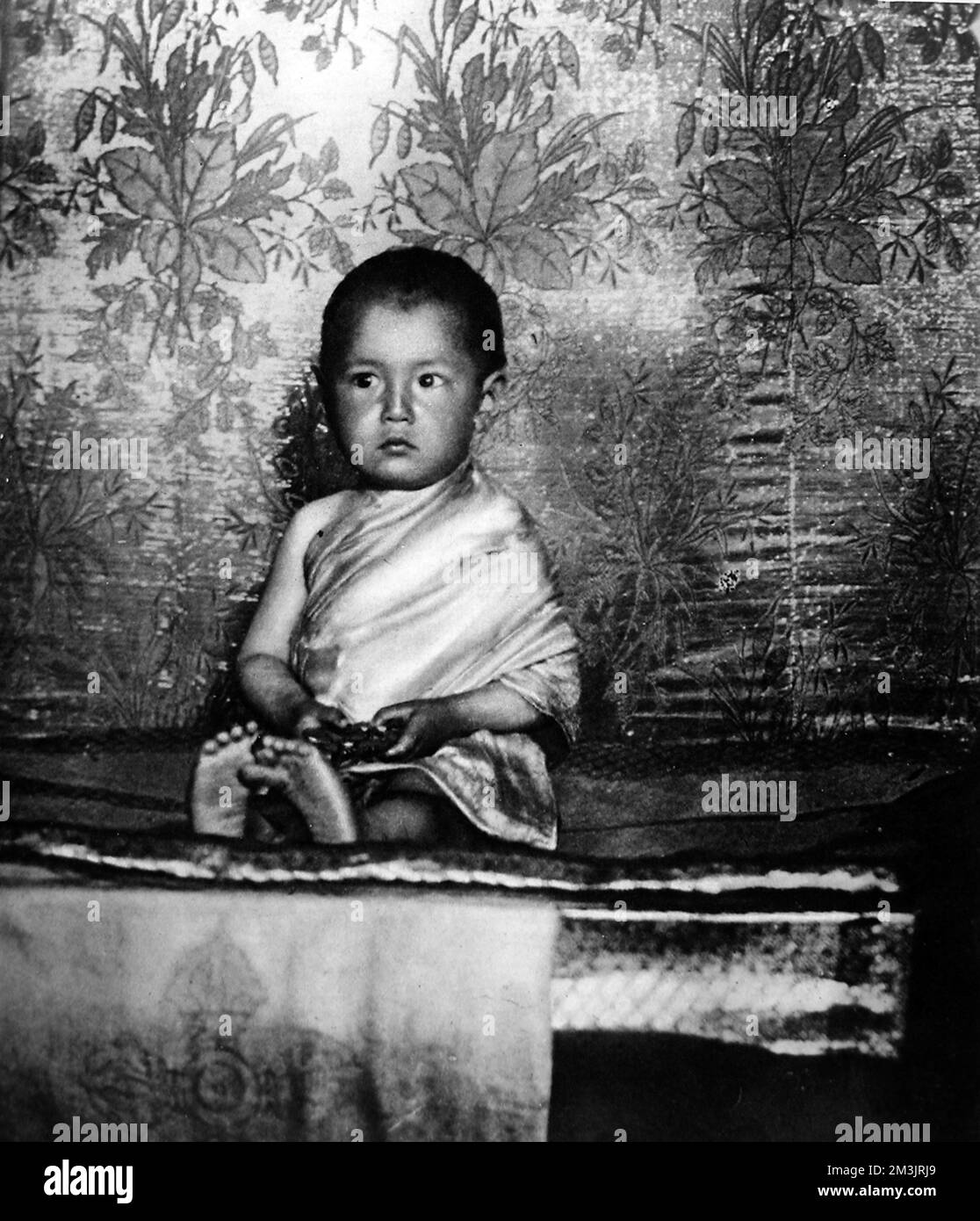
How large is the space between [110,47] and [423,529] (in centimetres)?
121

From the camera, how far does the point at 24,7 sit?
10.5 ft

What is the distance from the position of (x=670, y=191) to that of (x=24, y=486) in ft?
4.85

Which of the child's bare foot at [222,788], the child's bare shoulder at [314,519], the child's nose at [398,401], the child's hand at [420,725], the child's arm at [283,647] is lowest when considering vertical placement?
the child's bare foot at [222,788]

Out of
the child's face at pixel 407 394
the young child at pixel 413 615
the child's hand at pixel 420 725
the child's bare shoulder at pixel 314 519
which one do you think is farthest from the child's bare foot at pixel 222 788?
the child's face at pixel 407 394

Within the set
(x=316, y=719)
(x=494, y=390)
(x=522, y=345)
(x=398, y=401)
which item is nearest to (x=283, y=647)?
(x=316, y=719)

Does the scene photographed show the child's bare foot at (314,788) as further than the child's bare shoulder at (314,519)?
No

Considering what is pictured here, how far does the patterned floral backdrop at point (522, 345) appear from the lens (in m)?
3.18

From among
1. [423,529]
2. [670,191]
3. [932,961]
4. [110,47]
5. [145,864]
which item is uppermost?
[110,47]

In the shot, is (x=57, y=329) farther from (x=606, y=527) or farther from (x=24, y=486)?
(x=606, y=527)

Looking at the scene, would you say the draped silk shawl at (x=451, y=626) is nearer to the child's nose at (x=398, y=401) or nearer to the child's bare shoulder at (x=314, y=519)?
the child's bare shoulder at (x=314, y=519)

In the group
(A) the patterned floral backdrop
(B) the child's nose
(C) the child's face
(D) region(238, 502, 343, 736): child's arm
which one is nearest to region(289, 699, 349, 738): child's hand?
(D) region(238, 502, 343, 736): child's arm

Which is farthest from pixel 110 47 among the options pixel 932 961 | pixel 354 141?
pixel 932 961

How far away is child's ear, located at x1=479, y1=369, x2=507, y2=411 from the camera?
3.17 metres

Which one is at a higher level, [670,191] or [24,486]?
[670,191]
